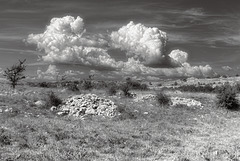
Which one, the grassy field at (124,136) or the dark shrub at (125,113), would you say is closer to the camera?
the grassy field at (124,136)

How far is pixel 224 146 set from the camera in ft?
50.9

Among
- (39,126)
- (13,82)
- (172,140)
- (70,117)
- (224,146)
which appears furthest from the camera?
(13,82)

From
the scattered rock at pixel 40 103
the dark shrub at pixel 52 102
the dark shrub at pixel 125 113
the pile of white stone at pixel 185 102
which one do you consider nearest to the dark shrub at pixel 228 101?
the pile of white stone at pixel 185 102

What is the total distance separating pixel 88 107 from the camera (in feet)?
84.2

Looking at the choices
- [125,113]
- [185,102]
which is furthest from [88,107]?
[185,102]

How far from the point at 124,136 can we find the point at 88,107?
946 centimetres

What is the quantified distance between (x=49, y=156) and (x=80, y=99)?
15.5 meters

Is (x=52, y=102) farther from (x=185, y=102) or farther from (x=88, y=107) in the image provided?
(x=185, y=102)

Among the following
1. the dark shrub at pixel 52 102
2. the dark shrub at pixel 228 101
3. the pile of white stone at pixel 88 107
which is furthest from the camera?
the dark shrub at pixel 228 101

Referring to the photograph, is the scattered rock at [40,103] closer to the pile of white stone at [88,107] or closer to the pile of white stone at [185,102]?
the pile of white stone at [88,107]

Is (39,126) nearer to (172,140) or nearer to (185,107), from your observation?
(172,140)

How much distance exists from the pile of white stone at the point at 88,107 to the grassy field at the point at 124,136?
40.0 inches

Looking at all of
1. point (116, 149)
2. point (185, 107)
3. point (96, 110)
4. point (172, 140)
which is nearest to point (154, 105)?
point (185, 107)

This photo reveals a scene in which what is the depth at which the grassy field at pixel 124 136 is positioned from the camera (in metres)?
12.7
